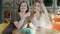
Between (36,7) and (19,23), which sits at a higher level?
(36,7)

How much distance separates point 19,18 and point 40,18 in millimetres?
187

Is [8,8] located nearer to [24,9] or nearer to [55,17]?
[24,9]

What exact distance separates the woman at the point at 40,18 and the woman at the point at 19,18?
62 millimetres

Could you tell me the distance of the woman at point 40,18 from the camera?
1.59 meters

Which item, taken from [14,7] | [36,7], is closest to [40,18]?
[36,7]

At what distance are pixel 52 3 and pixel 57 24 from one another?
7.3 inches

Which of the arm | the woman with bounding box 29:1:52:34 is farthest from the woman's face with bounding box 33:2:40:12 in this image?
the arm

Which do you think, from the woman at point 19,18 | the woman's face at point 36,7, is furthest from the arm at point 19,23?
the woman's face at point 36,7

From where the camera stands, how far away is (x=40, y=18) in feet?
5.37

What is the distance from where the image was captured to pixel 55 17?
157 centimetres

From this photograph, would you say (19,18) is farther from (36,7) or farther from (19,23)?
(36,7)

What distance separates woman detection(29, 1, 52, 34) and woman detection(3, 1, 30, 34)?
0.20 feet

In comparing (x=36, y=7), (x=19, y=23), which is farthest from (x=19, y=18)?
(x=36, y=7)

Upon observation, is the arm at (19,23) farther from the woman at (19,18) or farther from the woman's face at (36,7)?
the woman's face at (36,7)
